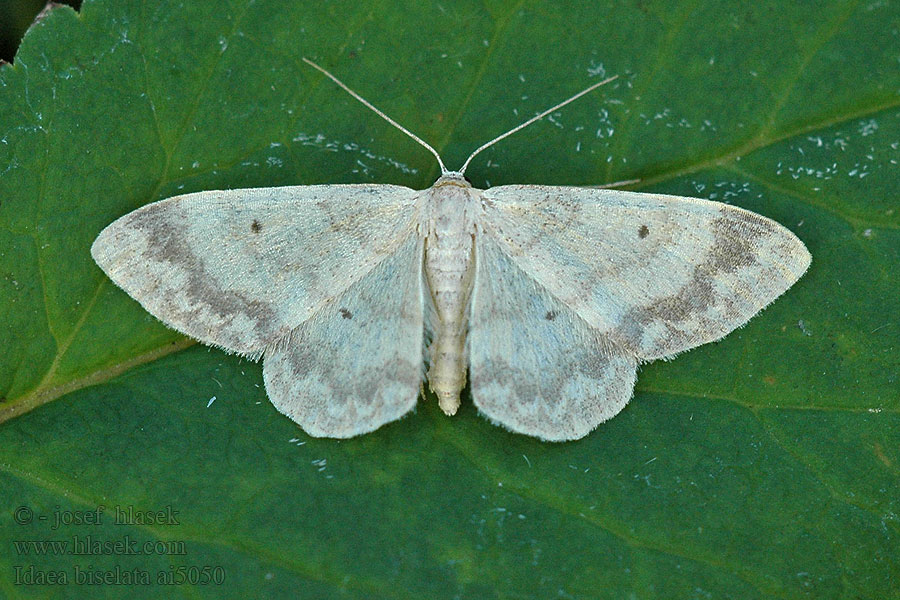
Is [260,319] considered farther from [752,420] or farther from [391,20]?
[752,420]

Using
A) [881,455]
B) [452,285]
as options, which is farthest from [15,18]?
[881,455]

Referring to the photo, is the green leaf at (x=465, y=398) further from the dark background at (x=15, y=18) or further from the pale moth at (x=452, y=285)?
the dark background at (x=15, y=18)

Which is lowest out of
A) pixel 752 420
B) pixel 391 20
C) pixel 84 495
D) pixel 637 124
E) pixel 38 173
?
pixel 752 420

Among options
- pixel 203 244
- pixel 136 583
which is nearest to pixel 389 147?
pixel 203 244

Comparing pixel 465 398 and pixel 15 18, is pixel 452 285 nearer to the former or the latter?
pixel 465 398

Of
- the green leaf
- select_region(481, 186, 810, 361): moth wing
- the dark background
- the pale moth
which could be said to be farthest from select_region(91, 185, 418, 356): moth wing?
the dark background
